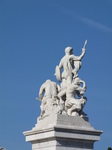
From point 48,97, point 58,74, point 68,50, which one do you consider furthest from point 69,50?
point 48,97

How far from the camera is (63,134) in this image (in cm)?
1530

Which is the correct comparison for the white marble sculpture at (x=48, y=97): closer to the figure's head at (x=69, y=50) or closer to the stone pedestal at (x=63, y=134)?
the stone pedestal at (x=63, y=134)

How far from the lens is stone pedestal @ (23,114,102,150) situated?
15266mm

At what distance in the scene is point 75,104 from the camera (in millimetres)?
16281

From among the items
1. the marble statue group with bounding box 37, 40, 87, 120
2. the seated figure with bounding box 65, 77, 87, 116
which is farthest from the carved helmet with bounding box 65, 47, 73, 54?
the seated figure with bounding box 65, 77, 87, 116

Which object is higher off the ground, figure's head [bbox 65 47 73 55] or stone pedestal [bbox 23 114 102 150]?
figure's head [bbox 65 47 73 55]

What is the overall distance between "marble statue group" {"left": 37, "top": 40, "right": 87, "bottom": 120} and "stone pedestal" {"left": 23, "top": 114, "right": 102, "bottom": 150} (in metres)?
0.36

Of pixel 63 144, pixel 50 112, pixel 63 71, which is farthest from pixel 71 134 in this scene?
pixel 63 71

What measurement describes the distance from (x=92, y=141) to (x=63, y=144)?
1.37 m

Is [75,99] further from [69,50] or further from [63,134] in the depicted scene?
[69,50]

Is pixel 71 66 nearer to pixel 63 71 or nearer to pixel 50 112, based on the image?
pixel 63 71

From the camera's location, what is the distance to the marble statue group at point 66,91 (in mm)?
16391

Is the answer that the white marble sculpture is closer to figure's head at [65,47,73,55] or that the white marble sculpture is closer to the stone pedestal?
the stone pedestal

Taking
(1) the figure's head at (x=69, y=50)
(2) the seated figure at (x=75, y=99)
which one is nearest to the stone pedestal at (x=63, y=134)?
(2) the seated figure at (x=75, y=99)
